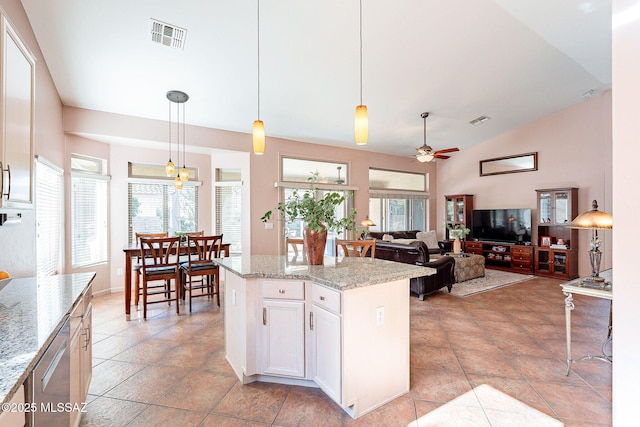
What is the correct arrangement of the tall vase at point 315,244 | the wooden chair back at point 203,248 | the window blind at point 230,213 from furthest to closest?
the window blind at point 230,213, the wooden chair back at point 203,248, the tall vase at point 315,244

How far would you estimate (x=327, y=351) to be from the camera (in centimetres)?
200

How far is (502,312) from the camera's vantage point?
392 centimetres

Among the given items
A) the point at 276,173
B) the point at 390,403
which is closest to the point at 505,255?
the point at 276,173

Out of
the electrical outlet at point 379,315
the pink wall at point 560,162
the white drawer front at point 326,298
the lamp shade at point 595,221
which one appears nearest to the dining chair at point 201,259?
the white drawer front at point 326,298

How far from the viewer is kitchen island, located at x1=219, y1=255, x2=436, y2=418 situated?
6.22 feet

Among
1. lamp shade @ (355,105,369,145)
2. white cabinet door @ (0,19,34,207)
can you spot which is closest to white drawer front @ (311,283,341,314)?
lamp shade @ (355,105,369,145)

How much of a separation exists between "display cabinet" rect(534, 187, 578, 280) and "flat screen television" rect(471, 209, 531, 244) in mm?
263

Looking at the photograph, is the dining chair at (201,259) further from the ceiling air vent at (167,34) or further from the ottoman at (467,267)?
the ottoman at (467,267)

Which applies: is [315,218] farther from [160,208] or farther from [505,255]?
[505,255]

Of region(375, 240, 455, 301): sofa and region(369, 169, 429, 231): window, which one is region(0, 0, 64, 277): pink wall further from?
region(369, 169, 429, 231): window

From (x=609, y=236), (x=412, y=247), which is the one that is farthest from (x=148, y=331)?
(x=609, y=236)

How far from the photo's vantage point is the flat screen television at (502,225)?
6559 millimetres

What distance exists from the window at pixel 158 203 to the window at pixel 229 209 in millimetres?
417

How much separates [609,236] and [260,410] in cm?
681
